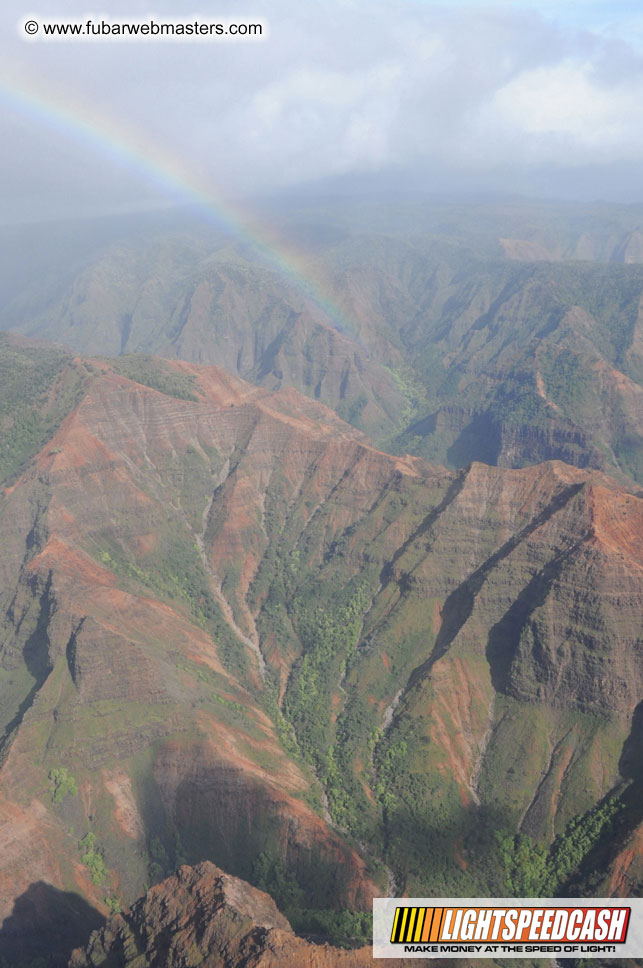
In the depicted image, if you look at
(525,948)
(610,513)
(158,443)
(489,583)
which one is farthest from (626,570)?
(158,443)

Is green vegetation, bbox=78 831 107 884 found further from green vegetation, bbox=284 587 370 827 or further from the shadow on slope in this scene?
green vegetation, bbox=284 587 370 827

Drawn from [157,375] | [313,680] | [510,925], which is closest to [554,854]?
[510,925]

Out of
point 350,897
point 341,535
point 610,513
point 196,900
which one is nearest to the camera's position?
point 196,900

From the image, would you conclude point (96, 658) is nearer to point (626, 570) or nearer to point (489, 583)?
point (489, 583)

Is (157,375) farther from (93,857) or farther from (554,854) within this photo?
(554,854)

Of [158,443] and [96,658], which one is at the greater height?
[158,443]

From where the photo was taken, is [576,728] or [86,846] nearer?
[86,846]

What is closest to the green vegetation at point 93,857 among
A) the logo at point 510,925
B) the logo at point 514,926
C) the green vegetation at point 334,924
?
the green vegetation at point 334,924
